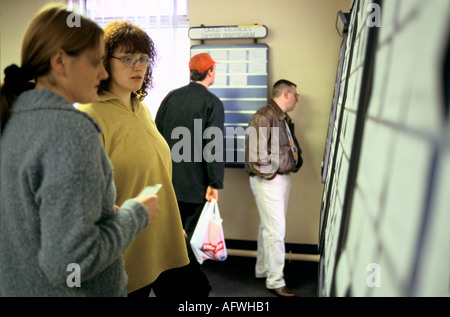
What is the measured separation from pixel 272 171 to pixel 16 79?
184 centimetres

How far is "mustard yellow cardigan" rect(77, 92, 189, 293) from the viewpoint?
106 centimetres

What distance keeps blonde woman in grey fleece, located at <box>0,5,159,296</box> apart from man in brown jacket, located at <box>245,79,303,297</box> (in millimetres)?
1684

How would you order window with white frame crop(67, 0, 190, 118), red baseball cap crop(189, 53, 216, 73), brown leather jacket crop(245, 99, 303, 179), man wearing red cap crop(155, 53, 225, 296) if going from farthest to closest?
window with white frame crop(67, 0, 190, 118) < brown leather jacket crop(245, 99, 303, 179) < red baseball cap crop(189, 53, 216, 73) < man wearing red cap crop(155, 53, 225, 296)

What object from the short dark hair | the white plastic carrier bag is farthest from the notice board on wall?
the white plastic carrier bag

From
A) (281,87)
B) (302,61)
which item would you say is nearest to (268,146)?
(281,87)

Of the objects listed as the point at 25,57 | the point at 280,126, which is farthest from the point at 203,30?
the point at 25,57

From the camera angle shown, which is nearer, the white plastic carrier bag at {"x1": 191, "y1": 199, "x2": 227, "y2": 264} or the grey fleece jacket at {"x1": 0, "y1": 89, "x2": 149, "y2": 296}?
the grey fleece jacket at {"x1": 0, "y1": 89, "x2": 149, "y2": 296}

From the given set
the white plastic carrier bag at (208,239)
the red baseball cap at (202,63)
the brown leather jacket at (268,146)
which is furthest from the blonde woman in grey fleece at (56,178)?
the brown leather jacket at (268,146)

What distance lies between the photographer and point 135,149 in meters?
1.09

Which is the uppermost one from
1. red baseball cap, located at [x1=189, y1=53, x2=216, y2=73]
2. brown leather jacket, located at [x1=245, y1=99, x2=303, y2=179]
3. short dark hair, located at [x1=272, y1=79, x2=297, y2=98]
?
red baseball cap, located at [x1=189, y1=53, x2=216, y2=73]

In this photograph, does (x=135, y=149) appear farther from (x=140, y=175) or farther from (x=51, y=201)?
(x=51, y=201)

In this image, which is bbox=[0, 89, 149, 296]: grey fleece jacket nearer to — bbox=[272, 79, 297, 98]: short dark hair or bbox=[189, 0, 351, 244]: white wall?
bbox=[272, 79, 297, 98]: short dark hair

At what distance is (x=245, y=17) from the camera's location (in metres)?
2.85

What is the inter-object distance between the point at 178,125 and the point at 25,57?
53.9 inches
